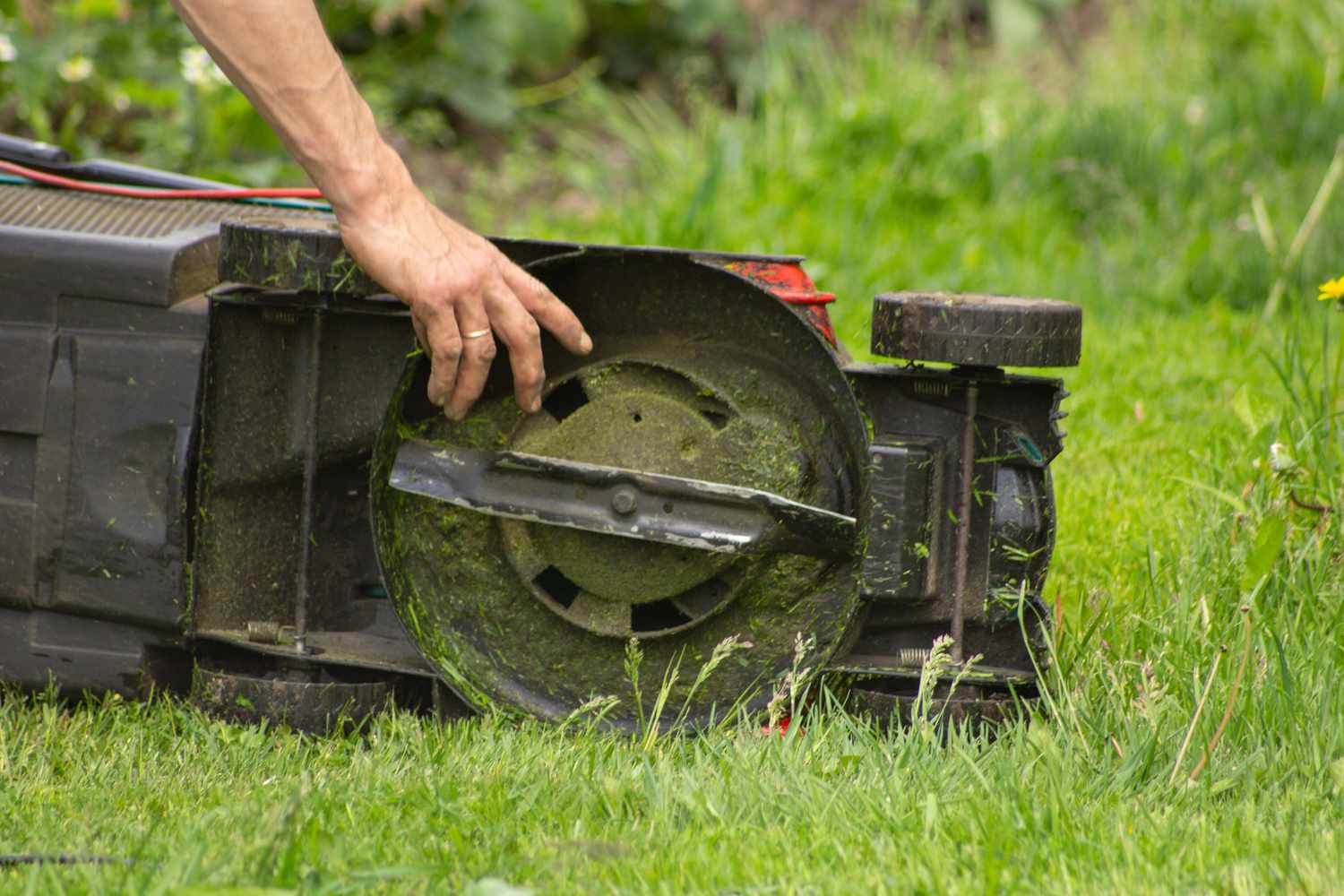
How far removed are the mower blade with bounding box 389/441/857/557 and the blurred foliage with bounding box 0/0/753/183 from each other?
2.63 meters

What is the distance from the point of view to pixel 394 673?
2.29m

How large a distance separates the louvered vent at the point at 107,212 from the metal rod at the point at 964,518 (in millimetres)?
1218

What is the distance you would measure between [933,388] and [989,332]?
0.46 ft

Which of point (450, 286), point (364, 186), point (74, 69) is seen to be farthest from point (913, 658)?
point (74, 69)

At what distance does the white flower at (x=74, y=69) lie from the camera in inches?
190

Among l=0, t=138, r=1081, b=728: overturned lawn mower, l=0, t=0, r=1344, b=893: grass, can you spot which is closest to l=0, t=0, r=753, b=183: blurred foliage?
l=0, t=0, r=1344, b=893: grass

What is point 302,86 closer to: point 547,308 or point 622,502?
point 547,308

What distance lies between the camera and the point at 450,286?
2008 mm

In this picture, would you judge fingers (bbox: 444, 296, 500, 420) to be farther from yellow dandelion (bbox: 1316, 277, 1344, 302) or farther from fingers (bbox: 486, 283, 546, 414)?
yellow dandelion (bbox: 1316, 277, 1344, 302)

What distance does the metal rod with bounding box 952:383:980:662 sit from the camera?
2.07m

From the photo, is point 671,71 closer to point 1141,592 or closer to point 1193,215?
point 1193,215

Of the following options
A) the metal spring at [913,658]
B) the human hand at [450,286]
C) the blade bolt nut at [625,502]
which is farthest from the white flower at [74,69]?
the metal spring at [913,658]

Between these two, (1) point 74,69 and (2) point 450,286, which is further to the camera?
(1) point 74,69

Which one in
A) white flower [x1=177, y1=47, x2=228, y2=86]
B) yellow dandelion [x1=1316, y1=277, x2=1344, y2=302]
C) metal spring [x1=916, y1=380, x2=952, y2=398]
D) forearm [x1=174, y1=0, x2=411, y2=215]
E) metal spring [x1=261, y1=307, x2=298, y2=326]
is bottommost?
metal spring [x1=916, y1=380, x2=952, y2=398]
